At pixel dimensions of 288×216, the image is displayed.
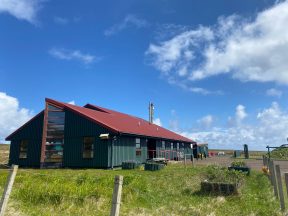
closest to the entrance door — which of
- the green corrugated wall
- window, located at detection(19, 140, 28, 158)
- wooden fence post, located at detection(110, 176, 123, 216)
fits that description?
the green corrugated wall

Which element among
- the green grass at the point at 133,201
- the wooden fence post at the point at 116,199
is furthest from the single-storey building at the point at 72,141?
the wooden fence post at the point at 116,199

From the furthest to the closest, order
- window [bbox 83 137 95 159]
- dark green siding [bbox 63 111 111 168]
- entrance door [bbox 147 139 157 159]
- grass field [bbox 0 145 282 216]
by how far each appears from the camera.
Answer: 1. entrance door [bbox 147 139 157 159]
2. window [bbox 83 137 95 159]
3. dark green siding [bbox 63 111 111 168]
4. grass field [bbox 0 145 282 216]

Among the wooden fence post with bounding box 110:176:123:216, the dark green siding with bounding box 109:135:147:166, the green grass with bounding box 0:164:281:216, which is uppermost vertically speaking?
the dark green siding with bounding box 109:135:147:166

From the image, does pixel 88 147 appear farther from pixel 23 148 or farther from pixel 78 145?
pixel 23 148

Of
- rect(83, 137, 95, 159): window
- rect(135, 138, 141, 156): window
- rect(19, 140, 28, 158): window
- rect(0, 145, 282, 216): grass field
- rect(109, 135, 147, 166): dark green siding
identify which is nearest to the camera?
rect(0, 145, 282, 216): grass field

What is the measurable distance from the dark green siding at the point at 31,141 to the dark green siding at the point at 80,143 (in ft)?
9.76

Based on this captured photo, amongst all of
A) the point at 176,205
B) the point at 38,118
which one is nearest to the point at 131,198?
the point at 176,205

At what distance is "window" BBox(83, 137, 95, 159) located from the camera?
25844 mm

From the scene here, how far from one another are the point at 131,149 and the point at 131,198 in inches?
670

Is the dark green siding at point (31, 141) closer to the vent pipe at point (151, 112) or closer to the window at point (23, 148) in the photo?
the window at point (23, 148)

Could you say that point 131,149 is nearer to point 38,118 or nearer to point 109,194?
point 38,118

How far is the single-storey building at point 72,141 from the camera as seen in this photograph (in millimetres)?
25281

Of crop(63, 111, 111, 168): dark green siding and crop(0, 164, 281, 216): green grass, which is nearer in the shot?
crop(0, 164, 281, 216): green grass

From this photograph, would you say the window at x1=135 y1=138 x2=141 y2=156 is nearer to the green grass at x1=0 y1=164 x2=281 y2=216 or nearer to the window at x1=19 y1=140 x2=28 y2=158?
the window at x1=19 y1=140 x2=28 y2=158
